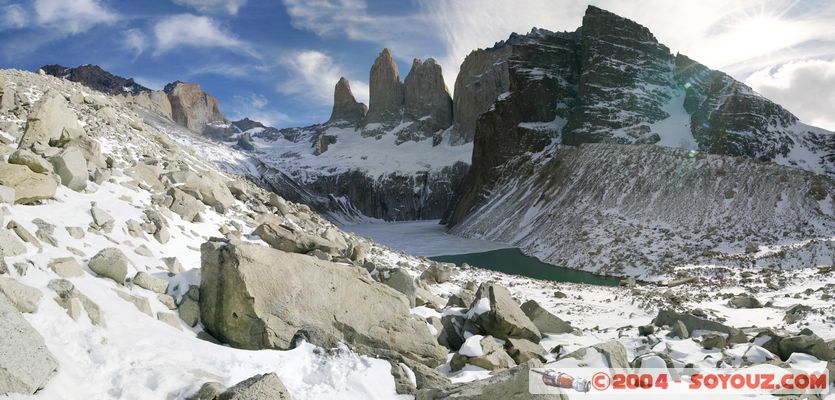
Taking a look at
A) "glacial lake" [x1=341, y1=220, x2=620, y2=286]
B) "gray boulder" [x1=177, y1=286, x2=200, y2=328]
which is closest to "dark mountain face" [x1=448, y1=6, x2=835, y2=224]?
"glacial lake" [x1=341, y1=220, x2=620, y2=286]

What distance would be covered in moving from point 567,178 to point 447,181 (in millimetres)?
92356

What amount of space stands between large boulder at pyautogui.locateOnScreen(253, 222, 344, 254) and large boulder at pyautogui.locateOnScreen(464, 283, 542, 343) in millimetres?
5233

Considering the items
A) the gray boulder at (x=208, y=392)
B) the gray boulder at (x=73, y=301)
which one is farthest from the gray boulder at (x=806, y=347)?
the gray boulder at (x=73, y=301)

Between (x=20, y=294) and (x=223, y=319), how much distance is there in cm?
293

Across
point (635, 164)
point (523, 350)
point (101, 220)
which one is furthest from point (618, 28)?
point (101, 220)

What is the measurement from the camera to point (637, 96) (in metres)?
82.2

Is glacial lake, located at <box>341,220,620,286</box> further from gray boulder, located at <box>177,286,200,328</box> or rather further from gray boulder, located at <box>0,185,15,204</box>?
gray boulder, located at <box>0,185,15,204</box>

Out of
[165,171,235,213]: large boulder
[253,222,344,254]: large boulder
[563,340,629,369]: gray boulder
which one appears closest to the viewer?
[563,340,629,369]: gray boulder

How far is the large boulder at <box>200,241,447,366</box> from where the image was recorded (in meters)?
8.39

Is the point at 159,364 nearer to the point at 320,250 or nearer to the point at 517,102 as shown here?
the point at 320,250

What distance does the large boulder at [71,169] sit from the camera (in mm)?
10688

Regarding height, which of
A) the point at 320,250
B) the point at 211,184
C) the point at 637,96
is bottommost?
the point at 320,250

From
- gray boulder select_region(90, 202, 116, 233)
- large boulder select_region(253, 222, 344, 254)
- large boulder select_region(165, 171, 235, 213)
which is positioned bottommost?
large boulder select_region(253, 222, 344, 254)

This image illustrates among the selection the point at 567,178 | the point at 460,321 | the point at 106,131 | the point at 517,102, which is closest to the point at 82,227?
the point at 460,321
